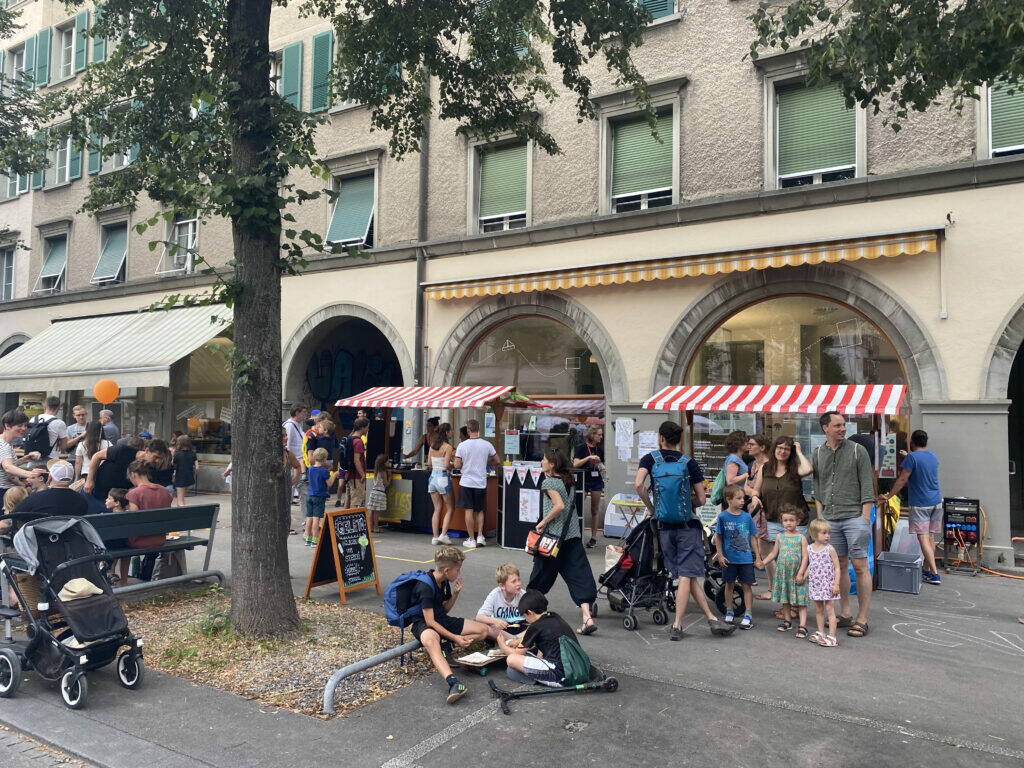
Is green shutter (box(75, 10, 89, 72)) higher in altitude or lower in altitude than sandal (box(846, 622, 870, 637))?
higher

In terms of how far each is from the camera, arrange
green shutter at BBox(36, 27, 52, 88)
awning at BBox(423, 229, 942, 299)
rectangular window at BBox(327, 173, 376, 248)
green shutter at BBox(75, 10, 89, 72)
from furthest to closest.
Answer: green shutter at BBox(36, 27, 52, 88) → green shutter at BBox(75, 10, 89, 72) → rectangular window at BBox(327, 173, 376, 248) → awning at BBox(423, 229, 942, 299)

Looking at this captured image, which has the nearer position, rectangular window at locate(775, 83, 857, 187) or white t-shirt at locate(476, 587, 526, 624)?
white t-shirt at locate(476, 587, 526, 624)

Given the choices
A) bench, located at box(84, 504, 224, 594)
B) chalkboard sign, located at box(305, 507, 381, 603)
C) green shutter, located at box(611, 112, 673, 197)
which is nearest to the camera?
bench, located at box(84, 504, 224, 594)

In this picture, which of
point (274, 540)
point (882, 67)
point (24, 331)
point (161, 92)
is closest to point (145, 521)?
point (274, 540)

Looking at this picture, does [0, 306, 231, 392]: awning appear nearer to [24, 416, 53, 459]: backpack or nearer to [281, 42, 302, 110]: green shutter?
[24, 416, 53, 459]: backpack

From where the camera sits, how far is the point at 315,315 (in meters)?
16.9

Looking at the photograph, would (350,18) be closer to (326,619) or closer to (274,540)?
(274,540)

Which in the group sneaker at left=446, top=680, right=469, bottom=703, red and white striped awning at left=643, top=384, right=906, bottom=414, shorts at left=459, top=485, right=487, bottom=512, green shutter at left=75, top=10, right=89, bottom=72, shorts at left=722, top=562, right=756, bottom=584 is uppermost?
green shutter at left=75, top=10, right=89, bottom=72

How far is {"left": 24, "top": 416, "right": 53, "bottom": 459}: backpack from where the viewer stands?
37.6ft

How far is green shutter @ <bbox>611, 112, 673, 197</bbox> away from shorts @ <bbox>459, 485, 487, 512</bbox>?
5.89 meters

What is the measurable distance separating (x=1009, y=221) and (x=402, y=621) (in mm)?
9439

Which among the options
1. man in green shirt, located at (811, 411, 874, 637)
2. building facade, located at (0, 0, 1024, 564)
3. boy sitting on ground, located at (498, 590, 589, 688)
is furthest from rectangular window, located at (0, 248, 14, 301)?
man in green shirt, located at (811, 411, 874, 637)

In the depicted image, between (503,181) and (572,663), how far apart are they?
11.2m

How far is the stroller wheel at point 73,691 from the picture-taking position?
4.81 m
